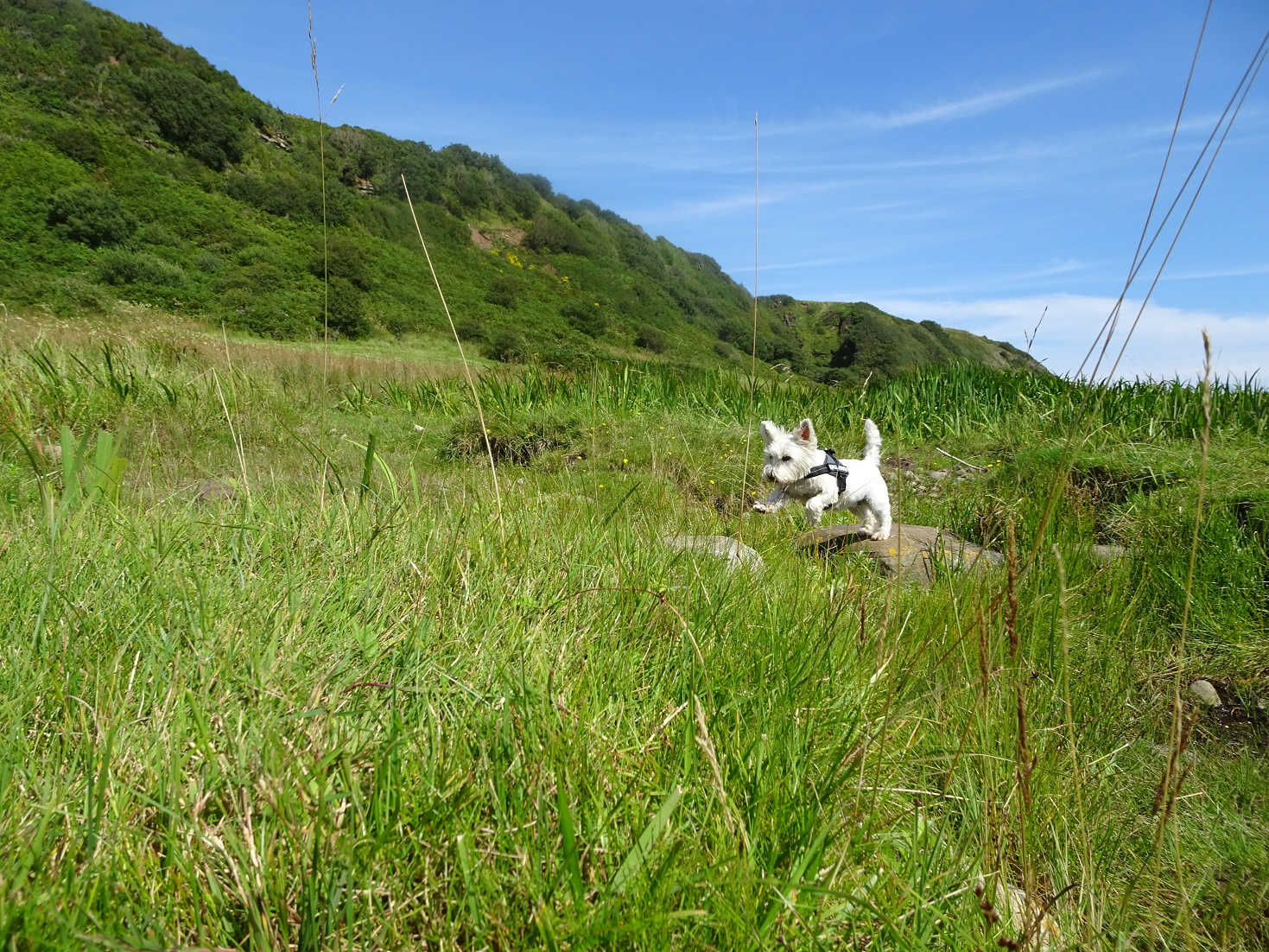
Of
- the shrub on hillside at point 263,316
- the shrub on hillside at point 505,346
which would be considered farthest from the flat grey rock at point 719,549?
the shrub on hillside at point 505,346

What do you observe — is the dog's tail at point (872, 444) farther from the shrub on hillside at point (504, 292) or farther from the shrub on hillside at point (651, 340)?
the shrub on hillside at point (651, 340)

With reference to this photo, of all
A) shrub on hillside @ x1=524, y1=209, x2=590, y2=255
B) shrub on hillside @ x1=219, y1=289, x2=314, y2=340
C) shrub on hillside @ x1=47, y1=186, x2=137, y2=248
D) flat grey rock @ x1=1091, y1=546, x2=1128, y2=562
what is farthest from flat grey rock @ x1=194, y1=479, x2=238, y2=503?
shrub on hillside @ x1=524, y1=209, x2=590, y2=255

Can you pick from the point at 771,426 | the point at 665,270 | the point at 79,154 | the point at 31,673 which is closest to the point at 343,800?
the point at 31,673

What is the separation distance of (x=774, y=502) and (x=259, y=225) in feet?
153

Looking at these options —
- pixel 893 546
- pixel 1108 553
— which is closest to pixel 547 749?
pixel 893 546

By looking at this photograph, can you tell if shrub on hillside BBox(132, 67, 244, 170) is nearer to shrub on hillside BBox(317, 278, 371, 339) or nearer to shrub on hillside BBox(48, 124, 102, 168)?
shrub on hillside BBox(48, 124, 102, 168)

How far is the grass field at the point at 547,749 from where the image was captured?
95 centimetres

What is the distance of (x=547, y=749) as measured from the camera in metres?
1.15

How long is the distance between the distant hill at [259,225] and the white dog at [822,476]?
51.2ft

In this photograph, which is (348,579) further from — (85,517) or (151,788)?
(85,517)

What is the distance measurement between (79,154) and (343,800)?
5108cm

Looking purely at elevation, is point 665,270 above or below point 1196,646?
above

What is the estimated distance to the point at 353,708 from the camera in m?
1.22

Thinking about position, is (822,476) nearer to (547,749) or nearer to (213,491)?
(213,491)
